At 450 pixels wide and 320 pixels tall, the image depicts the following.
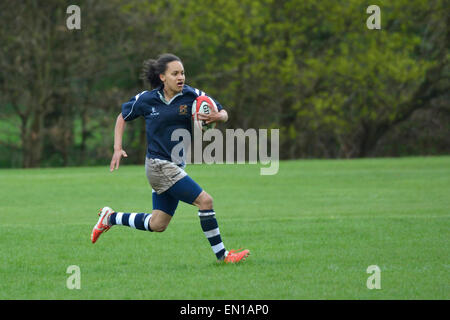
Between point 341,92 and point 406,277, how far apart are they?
31.0m

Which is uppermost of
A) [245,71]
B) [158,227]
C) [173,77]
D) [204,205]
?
[245,71]

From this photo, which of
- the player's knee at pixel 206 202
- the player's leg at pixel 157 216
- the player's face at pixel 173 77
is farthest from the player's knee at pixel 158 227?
the player's face at pixel 173 77

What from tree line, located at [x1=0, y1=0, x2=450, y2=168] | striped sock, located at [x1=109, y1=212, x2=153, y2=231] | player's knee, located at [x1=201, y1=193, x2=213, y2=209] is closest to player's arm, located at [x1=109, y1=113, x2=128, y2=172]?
striped sock, located at [x1=109, y1=212, x2=153, y2=231]

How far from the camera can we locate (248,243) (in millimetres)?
9836

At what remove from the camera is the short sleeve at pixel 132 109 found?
8.26 m

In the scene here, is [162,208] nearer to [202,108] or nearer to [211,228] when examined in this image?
[211,228]

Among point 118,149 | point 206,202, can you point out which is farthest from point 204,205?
point 118,149

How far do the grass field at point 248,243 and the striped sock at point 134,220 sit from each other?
368 mm

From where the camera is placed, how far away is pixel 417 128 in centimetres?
3978

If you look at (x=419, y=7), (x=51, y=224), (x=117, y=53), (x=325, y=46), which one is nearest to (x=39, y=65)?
(x=117, y=53)

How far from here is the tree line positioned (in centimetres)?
3222

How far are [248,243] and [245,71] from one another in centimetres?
2724

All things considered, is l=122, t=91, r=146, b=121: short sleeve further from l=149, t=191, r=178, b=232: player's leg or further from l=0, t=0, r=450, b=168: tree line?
l=0, t=0, r=450, b=168: tree line
